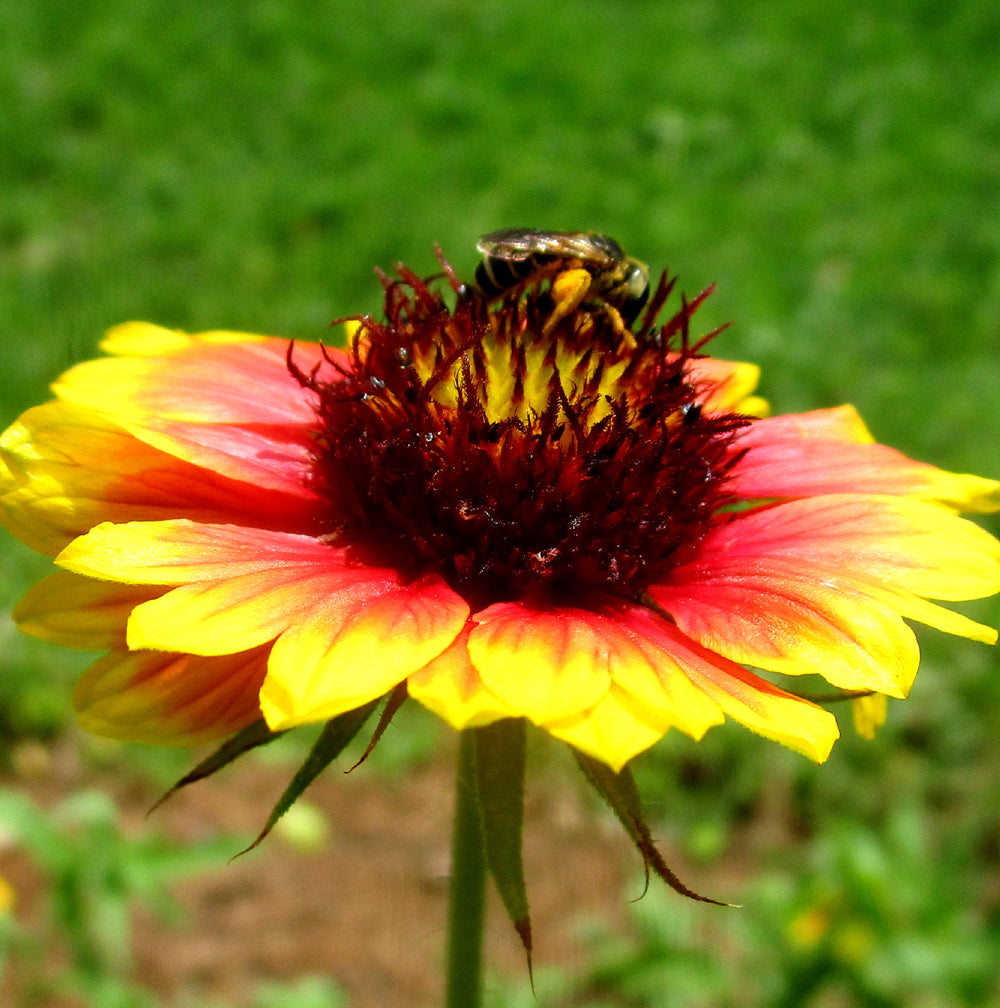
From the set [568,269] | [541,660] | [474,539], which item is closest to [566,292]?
[568,269]

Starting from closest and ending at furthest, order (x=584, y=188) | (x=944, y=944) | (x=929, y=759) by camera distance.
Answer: (x=944, y=944) < (x=929, y=759) < (x=584, y=188)

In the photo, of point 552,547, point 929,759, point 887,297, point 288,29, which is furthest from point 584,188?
point 552,547

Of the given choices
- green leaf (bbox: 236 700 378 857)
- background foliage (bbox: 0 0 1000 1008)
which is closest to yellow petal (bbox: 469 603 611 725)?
green leaf (bbox: 236 700 378 857)

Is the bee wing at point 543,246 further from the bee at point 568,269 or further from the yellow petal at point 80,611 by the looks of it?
the yellow petal at point 80,611

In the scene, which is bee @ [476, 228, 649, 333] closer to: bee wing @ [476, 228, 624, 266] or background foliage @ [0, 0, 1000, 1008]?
bee wing @ [476, 228, 624, 266]

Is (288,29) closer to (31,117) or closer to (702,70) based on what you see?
(31,117)

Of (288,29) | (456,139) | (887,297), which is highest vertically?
(288,29)
